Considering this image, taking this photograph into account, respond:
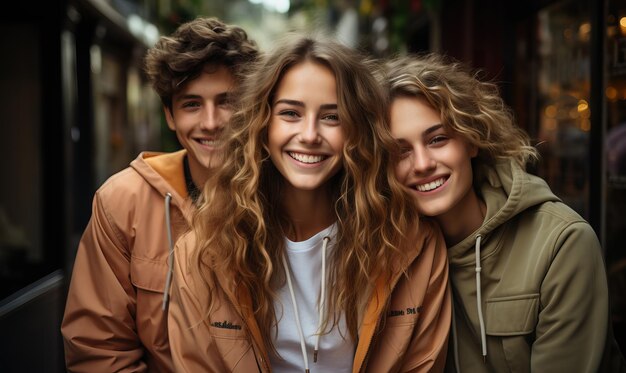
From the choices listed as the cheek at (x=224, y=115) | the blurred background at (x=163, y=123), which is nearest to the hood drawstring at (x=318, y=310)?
the cheek at (x=224, y=115)

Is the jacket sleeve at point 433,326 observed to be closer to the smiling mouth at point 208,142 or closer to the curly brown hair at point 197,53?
the smiling mouth at point 208,142

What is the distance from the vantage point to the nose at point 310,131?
2.72m

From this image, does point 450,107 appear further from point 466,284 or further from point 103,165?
point 103,165

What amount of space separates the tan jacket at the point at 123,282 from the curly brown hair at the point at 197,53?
1.71 feet

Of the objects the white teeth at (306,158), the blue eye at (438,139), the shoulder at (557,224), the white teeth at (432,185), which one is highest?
the blue eye at (438,139)

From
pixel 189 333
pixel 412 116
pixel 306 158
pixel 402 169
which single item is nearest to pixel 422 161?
pixel 402 169

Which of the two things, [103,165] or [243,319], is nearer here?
[243,319]

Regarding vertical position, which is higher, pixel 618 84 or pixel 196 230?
pixel 618 84

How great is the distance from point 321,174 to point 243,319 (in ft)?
2.37

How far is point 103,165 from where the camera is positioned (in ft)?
32.7

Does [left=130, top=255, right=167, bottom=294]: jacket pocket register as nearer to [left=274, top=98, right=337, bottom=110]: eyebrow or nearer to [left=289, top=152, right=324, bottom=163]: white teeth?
[left=289, top=152, right=324, bottom=163]: white teeth

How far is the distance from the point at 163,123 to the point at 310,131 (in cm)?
754

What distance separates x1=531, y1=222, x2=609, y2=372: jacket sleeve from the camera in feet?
8.61

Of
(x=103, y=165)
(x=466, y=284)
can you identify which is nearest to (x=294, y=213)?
(x=466, y=284)
